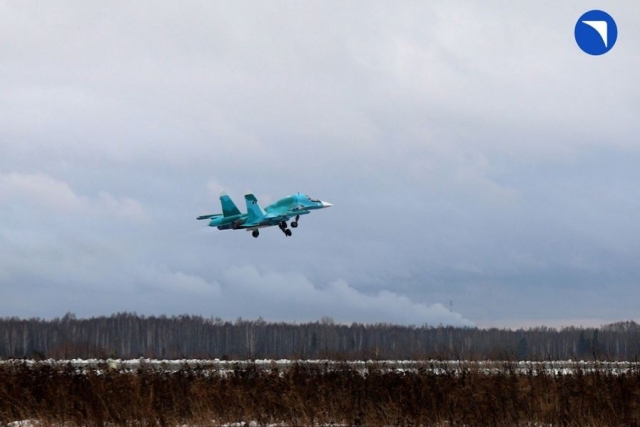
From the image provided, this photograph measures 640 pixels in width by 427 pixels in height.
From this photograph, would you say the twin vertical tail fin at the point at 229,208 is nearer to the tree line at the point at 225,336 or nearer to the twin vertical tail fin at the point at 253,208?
the twin vertical tail fin at the point at 253,208

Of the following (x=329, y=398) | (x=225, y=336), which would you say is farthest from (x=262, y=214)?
(x=225, y=336)

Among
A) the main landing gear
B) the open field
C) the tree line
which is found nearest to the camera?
the open field

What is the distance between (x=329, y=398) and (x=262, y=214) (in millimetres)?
34501

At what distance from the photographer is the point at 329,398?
23.4 meters

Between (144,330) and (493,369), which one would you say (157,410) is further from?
(144,330)

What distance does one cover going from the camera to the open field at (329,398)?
21.7 m

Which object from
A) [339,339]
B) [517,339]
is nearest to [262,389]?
[339,339]

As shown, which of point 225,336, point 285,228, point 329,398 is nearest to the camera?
point 329,398

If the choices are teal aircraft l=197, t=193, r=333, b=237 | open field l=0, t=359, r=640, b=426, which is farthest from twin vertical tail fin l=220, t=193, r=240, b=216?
open field l=0, t=359, r=640, b=426

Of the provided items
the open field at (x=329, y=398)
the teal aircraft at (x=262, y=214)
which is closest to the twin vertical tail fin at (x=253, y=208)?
the teal aircraft at (x=262, y=214)

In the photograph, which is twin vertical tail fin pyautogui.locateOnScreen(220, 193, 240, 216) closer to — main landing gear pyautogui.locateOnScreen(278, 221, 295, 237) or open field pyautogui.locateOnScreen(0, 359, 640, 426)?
main landing gear pyautogui.locateOnScreen(278, 221, 295, 237)

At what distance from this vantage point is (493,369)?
26.6 m

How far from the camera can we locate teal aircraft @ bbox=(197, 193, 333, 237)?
55.7m

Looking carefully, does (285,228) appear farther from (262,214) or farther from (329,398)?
(329,398)
